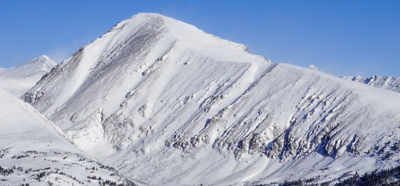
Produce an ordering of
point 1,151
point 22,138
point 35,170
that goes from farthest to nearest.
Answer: point 22,138 → point 1,151 → point 35,170

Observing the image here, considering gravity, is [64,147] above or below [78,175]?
above

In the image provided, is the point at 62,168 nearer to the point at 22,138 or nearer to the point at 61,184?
the point at 61,184

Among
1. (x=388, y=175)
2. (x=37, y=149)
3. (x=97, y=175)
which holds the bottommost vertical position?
(x=388, y=175)

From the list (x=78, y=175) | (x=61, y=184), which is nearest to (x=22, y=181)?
(x=61, y=184)

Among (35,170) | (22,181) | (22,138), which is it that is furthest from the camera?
(22,138)

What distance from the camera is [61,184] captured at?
5728 inches

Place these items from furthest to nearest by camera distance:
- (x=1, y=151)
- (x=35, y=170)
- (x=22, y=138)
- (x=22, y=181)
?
(x=22, y=138) < (x=1, y=151) < (x=35, y=170) < (x=22, y=181)

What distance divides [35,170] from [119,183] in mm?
19315

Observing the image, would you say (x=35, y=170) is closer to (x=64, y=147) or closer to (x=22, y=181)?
(x=22, y=181)

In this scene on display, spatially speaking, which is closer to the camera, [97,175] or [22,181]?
[22,181]

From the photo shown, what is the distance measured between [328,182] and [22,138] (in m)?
85.9

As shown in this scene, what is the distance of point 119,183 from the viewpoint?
163250mm

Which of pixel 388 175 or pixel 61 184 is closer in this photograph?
pixel 61 184

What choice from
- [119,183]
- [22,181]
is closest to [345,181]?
[119,183]
